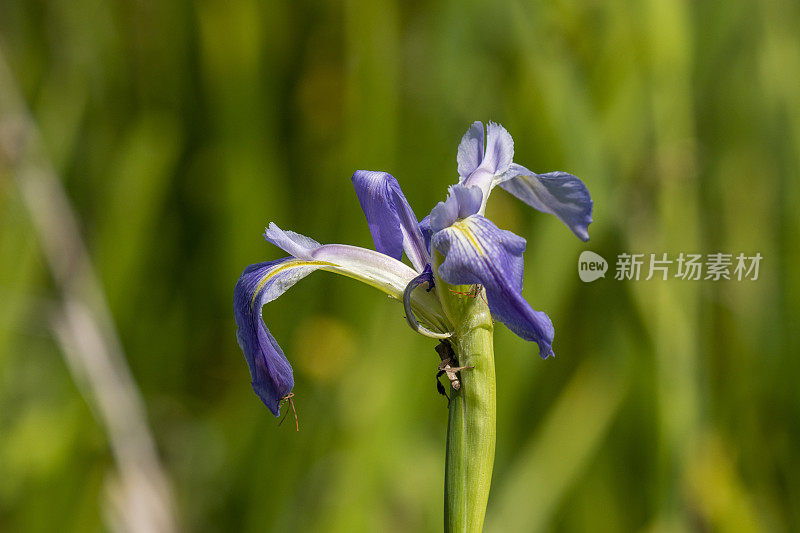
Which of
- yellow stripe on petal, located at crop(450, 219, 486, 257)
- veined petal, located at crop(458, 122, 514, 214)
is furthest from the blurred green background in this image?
yellow stripe on petal, located at crop(450, 219, 486, 257)

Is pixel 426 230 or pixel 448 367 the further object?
pixel 426 230

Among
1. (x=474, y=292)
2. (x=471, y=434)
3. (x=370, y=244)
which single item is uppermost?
(x=370, y=244)

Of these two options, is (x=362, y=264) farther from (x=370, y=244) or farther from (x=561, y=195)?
(x=370, y=244)

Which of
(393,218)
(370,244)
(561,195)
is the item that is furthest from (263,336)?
(370,244)

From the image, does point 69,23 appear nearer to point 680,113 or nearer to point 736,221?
point 680,113

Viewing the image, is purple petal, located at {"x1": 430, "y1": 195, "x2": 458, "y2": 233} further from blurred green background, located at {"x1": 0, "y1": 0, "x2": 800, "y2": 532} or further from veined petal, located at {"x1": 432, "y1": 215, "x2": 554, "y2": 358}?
blurred green background, located at {"x1": 0, "y1": 0, "x2": 800, "y2": 532}

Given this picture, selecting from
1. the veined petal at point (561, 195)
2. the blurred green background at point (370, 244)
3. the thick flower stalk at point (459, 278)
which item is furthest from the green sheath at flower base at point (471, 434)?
the blurred green background at point (370, 244)
